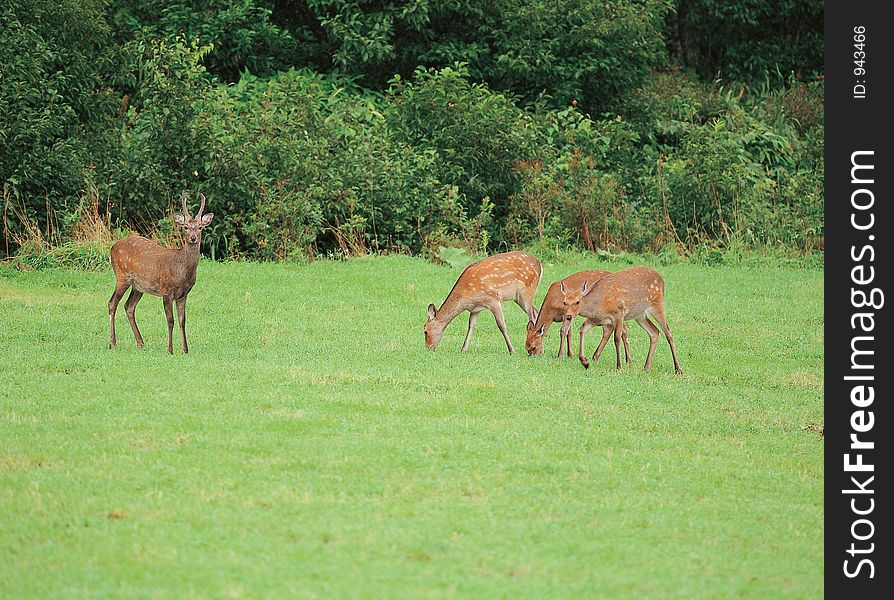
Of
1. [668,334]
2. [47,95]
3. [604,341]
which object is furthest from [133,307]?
[47,95]

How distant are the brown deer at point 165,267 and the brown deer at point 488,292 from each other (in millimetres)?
2457

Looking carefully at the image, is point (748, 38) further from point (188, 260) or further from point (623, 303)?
A: point (188, 260)

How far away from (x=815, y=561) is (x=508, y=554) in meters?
1.59

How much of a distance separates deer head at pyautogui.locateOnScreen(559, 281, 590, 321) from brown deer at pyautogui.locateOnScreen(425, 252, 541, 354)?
934 millimetres

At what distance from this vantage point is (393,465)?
7785mm

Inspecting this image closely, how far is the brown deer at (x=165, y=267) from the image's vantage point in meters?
11.4

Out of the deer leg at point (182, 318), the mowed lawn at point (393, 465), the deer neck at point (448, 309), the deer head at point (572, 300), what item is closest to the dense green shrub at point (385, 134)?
the mowed lawn at point (393, 465)

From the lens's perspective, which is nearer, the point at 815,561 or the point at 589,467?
the point at 815,561

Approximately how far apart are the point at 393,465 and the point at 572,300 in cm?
444

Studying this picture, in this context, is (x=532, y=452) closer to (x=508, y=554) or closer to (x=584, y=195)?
(x=508, y=554)

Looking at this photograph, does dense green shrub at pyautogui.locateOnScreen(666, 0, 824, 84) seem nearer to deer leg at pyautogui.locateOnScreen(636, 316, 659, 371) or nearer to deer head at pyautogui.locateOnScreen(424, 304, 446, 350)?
deer leg at pyautogui.locateOnScreen(636, 316, 659, 371)

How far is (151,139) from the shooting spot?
63.3 feet
